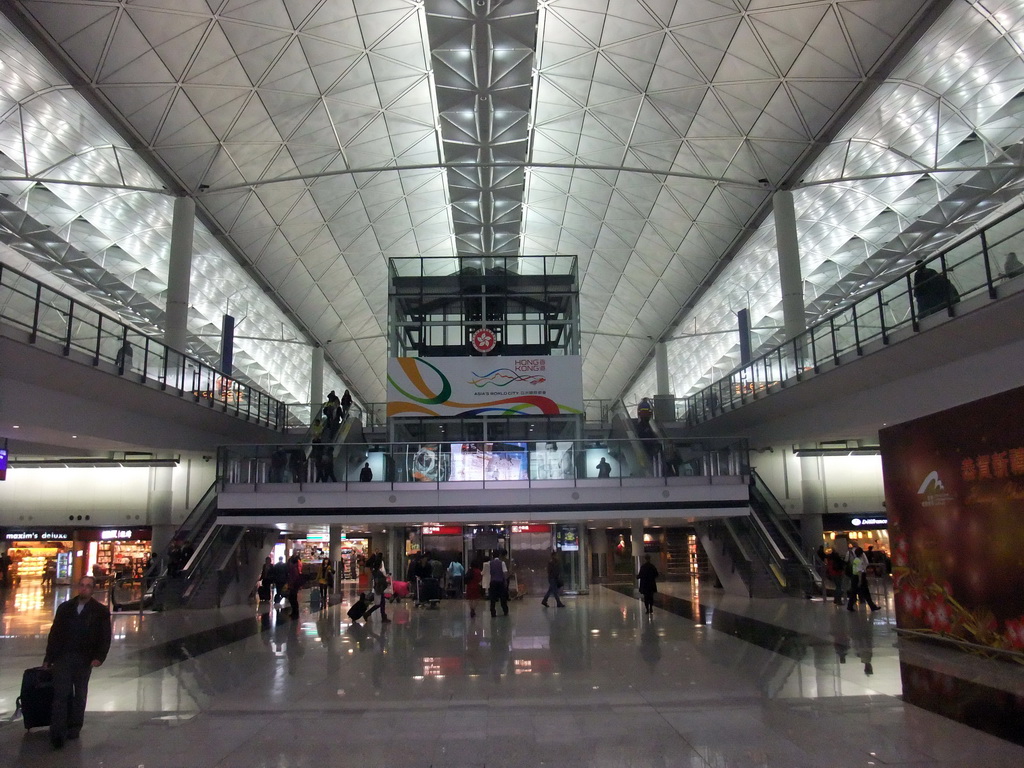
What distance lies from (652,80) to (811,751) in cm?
2811

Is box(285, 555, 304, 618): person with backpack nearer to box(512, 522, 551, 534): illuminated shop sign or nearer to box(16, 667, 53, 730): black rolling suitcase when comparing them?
box(512, 522, 551, 534): illuminated shop sign

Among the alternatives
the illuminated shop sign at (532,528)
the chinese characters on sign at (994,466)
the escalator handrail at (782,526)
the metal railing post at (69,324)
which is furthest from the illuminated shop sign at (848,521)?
the metal railing post at (69,324)

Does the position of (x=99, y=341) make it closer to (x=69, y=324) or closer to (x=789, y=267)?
(x=69, y=324)

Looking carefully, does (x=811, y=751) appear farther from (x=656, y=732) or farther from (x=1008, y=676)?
(x=1008, y=676)

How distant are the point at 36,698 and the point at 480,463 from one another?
47.7 ft

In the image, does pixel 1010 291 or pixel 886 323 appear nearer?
pixel 1010 291

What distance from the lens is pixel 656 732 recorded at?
7.91 metres

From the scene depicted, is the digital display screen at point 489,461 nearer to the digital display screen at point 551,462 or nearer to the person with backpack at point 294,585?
the digital display screen at point 551,462

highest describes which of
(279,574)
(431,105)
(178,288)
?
(431,105)

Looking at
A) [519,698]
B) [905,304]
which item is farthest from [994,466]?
[519,698]

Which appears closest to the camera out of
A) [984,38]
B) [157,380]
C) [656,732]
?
[656,732]

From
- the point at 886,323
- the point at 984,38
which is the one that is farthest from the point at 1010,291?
the point at 984,38

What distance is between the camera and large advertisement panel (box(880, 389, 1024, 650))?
10742 mm

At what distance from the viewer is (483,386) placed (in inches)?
1042
